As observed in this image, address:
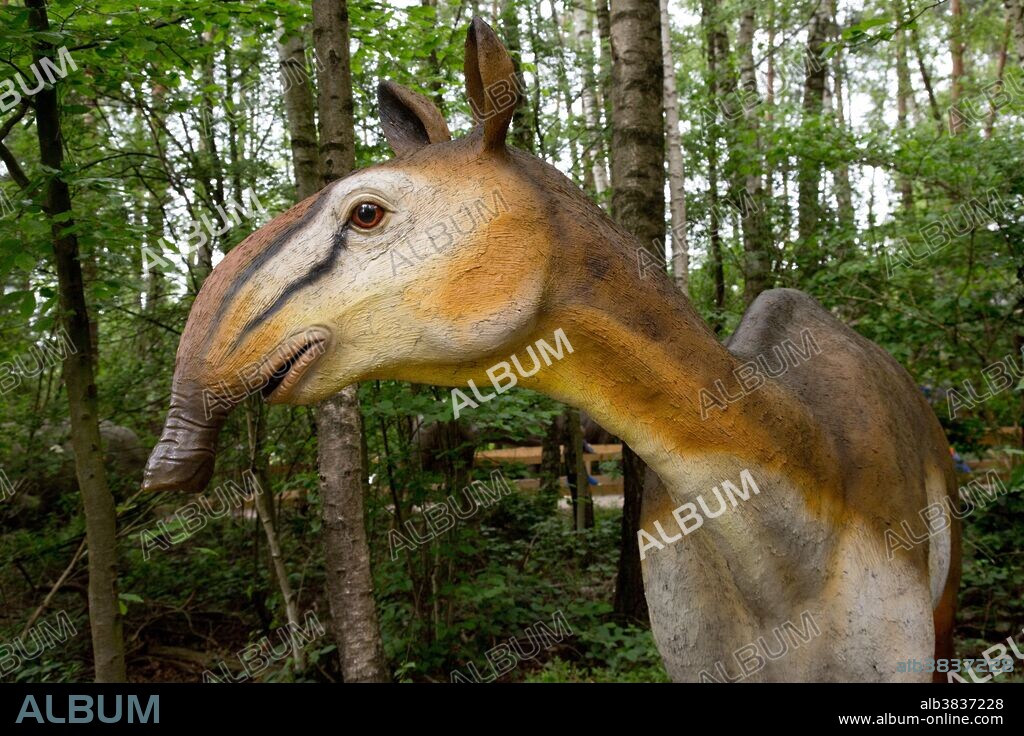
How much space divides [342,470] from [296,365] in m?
2.21

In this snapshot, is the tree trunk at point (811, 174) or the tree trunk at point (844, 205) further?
the tree trunk at point (811, 174)

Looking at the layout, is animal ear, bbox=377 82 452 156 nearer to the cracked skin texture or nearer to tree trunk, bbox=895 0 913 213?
the cracked skin texture

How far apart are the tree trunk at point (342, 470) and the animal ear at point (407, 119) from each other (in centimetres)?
179

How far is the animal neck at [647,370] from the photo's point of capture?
68.1 inches

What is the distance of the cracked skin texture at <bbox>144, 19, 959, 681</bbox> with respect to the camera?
1550mm

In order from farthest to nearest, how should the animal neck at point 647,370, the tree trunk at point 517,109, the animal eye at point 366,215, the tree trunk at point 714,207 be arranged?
1. the tree trunk at point 714,207
2. the tree trunk at point 517,109
3. the animal neck at point 647,370
4. the animal eye at point 366,215

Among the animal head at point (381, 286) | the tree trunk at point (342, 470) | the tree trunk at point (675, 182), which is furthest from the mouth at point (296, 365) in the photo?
the tree trunk at point (675, 182)

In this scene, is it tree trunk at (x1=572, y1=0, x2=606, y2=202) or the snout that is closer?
the snout

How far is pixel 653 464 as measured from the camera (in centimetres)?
186

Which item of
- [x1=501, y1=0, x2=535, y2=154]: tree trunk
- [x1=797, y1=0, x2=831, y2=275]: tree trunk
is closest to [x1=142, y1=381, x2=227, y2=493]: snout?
[x1=501, y1=0, x2=535, y2=154]: tree trunk

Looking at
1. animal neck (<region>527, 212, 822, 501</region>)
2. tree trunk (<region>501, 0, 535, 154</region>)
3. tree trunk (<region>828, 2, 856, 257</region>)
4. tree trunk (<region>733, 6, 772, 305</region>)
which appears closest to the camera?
animal neck (<region>527, 212, 822, 501</region>)

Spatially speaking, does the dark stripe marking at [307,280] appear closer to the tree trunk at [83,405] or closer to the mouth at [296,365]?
the mouth at [296,365]

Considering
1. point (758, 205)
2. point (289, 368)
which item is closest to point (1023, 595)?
point (758, 205)

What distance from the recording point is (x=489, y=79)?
5.05ft
